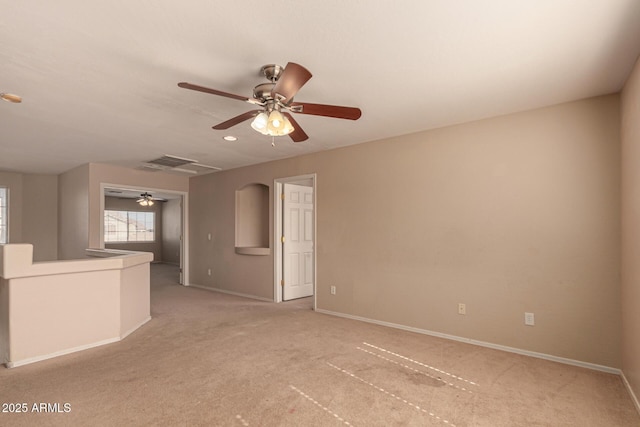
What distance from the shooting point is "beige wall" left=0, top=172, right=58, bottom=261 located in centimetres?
687

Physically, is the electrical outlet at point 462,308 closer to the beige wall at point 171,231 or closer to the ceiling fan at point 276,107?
the ceiling fan at point 276,107

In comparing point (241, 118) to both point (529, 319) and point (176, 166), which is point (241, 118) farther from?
point (176, 166)

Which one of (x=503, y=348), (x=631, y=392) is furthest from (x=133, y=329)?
(x=631, y=392)

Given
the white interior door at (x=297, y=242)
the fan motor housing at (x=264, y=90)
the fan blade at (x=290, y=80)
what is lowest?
the white interior door at (x=297, y=242)

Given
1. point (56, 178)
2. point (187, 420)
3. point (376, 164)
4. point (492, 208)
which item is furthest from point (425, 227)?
point (56, 178)

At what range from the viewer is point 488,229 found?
358 centimetres

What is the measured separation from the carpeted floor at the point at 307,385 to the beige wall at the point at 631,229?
0.32 meters

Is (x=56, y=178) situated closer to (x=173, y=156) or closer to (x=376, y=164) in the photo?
(x=173, y=156)

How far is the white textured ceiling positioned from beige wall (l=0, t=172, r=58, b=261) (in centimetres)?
413

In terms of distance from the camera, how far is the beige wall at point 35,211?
6.87 metres

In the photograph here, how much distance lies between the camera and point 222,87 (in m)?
2.79

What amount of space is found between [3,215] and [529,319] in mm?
9277

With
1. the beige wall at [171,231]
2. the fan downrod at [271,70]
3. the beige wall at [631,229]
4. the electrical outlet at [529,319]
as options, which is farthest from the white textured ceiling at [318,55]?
the beige wall at [171,231]

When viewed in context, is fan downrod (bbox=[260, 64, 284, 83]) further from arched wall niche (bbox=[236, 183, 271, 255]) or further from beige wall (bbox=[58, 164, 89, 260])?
beige wall (bbox=[58, 164, 89, 260])
